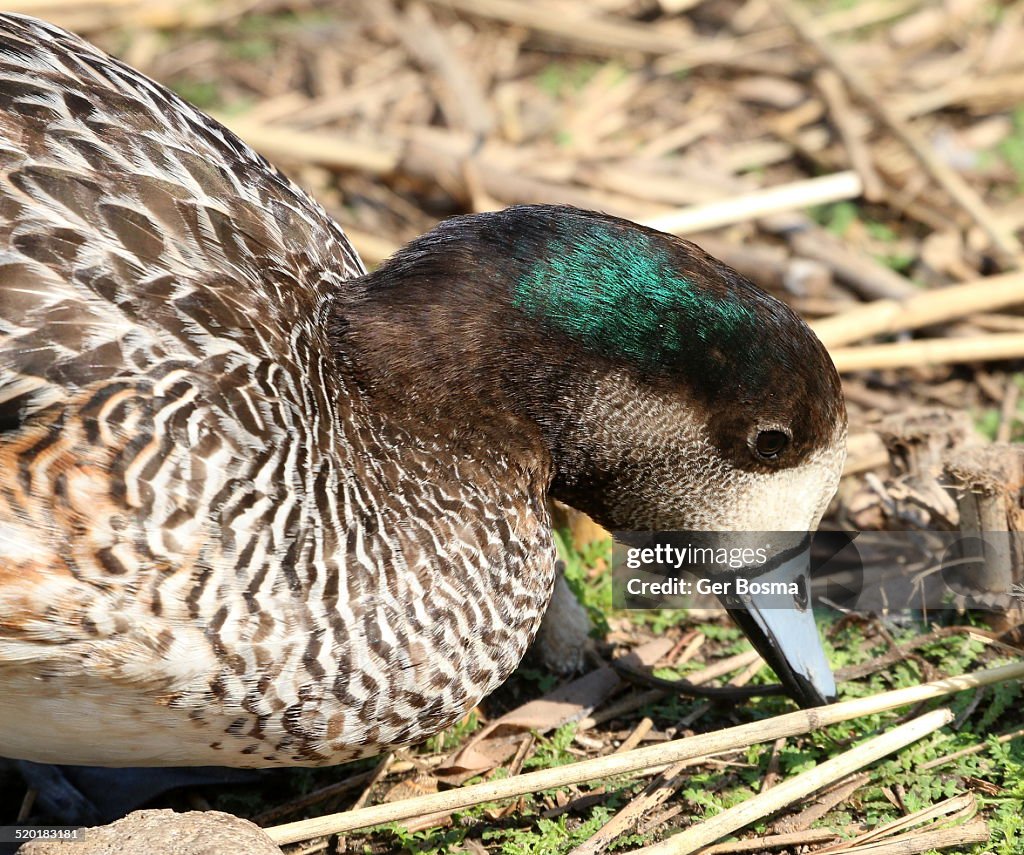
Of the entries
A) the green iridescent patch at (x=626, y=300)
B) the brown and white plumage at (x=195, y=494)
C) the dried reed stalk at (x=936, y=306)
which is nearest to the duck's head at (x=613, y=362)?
the green iridescent patch at (x=626, y=300)

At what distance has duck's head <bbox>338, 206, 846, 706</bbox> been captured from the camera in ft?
8.46

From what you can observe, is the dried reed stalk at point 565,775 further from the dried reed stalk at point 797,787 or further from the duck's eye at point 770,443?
the duck's eye at point 770,443

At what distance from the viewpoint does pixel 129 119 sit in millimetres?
2771

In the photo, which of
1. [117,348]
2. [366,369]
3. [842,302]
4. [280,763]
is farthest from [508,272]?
[842,302]

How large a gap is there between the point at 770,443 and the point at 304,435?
3.12 feet

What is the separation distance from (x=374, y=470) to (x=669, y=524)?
67 cm

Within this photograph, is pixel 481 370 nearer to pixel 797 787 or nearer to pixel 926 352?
pixel 797 787

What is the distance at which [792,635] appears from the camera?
289 cm

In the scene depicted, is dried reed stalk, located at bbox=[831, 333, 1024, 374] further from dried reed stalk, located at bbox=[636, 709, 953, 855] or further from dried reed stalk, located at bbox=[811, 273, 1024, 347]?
dried reed stalk, located at bbox=[636, 709, 953, 855]

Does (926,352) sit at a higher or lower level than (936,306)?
lower

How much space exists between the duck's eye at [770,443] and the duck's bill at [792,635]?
0.98ft

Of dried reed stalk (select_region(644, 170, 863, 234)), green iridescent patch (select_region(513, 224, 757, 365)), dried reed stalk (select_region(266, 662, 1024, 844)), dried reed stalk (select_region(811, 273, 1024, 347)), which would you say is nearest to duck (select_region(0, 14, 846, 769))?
green iridescent patch (select_region(513, 224, 757, 365))

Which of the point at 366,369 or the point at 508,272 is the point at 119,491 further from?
the point at 508,272

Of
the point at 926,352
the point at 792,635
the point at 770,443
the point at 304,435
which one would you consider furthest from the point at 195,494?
the point at 926,352
